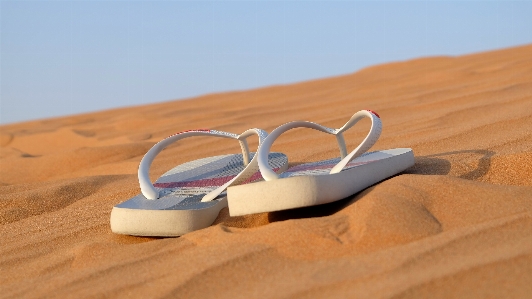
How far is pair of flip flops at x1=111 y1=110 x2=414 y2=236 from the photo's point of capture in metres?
2.39

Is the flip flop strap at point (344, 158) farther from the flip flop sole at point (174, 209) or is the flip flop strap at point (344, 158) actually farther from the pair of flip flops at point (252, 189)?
the flip flop sole at point (174, 209)

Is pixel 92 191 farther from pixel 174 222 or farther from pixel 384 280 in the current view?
pixel 384 280

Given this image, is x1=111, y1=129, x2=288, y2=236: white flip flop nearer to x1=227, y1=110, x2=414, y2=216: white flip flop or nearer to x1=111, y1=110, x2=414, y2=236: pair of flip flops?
x1=111, y1=110, x2=414, y2=236: pair of flip flops

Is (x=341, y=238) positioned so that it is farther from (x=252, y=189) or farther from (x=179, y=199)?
(x=179, y=199)

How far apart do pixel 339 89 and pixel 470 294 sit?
712 centimetres

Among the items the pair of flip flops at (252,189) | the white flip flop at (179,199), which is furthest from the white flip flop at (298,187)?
the white flip flop at (179,199)

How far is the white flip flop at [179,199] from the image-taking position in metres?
2.62

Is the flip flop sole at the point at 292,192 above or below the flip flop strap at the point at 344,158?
below

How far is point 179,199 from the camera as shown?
9.76 feet

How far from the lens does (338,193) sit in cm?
248

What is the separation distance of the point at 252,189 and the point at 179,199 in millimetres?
654

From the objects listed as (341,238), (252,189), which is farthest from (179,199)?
(341,238)

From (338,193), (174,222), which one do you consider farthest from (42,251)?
(338,193)

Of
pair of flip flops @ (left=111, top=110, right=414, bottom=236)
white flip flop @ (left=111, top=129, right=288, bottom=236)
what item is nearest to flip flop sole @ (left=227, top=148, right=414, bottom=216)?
pair of flip flops @ (left=111, top=110, right=414, bottom=236)
